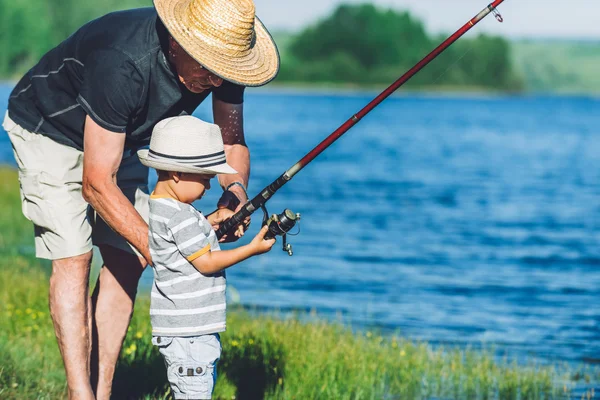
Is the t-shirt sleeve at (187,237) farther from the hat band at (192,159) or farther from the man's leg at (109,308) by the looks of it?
the man's leg at (109,308)

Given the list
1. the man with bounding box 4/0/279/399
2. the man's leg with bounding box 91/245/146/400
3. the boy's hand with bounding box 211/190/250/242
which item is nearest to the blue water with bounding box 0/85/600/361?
the man's leg with bounding box 91/245/146/400

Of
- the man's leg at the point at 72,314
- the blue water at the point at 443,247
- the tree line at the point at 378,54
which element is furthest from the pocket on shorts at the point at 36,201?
the tree line at the point at 378,54

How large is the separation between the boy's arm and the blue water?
18.1 feet

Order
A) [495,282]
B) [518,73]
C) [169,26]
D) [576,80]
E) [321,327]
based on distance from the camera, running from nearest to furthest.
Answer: [169,26] → [321,327] → [495,282] → [518,73] → [576,80]

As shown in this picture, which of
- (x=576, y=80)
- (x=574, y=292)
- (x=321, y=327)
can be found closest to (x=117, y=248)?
(x=321, y=327)

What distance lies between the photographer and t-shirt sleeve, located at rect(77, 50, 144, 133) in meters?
4.38

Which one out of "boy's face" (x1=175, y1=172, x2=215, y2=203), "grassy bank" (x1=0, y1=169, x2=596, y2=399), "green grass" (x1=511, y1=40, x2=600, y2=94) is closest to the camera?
"boy's face" (x1=175, y1=172, x2=215, y2=203)

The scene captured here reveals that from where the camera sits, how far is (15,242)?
41.0 feet

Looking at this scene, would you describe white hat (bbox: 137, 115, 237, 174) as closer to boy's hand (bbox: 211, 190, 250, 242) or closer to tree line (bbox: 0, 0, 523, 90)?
boy's hand (bbox: 211, 190, 250, 242)

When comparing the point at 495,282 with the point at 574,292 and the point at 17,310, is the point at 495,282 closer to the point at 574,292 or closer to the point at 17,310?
the point at 574,292

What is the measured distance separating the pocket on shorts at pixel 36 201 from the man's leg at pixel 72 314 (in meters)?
0.19

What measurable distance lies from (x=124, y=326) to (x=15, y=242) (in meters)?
7.61

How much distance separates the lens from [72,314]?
4828mm

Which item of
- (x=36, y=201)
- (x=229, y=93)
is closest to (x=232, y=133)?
(x=229, y=93)
